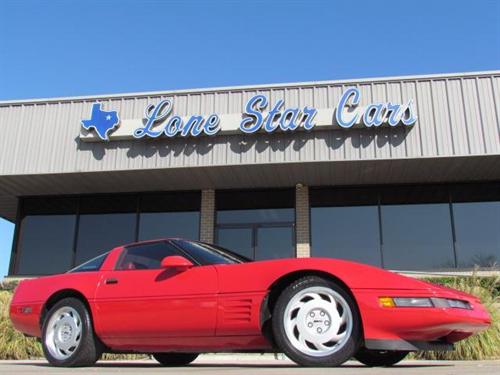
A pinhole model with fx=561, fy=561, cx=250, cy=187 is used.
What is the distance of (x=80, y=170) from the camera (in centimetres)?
1396

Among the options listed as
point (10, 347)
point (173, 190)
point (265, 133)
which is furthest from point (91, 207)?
point (10, 347)

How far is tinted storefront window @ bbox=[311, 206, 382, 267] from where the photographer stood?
1467 cm

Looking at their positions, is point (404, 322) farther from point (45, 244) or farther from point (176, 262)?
point (45, 244)

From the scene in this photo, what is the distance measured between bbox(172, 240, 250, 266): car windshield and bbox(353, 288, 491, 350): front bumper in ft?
4.48

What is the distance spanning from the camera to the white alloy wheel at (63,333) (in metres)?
5.19

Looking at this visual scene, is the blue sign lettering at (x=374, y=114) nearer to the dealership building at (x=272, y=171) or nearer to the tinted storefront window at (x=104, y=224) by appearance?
the dealership building at (x=272, y=171)

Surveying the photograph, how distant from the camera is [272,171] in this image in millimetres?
13867

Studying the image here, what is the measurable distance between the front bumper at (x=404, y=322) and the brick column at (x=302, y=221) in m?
10.6

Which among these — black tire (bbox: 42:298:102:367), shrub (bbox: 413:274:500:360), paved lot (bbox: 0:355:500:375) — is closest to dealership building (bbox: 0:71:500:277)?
shrub (bbox: 413:274:500:360)

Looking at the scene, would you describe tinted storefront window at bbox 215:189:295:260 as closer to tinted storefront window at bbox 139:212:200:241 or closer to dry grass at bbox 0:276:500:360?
tinted storefront window at bbox 139:212:200:241

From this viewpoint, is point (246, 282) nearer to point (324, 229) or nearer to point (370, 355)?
point (370, 355)

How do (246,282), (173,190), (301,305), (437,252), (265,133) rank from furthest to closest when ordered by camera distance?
(173,190)
(437,252)
(265,133)
(246,282)
(301,305)

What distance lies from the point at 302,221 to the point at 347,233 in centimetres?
123

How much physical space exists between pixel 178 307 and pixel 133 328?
0.54 m
